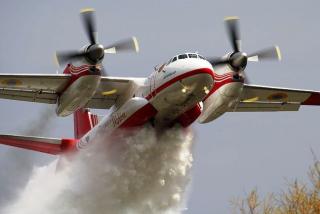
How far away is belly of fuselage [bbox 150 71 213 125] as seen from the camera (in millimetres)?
21547

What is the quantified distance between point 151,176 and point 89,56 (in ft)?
17.3

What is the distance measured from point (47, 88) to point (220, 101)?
610 centimetres

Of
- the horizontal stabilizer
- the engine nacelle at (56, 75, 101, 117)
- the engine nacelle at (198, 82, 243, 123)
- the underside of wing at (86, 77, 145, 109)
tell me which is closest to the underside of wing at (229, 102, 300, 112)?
the engine nacelle at (198, 82, 243, 123)

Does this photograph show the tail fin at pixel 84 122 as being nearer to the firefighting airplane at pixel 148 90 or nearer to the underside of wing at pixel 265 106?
the firefighting airplane at pixel 148 90

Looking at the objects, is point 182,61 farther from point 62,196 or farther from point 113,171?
point 62,196

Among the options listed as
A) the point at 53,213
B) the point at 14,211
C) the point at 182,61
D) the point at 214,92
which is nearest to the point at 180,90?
the point at 182,61

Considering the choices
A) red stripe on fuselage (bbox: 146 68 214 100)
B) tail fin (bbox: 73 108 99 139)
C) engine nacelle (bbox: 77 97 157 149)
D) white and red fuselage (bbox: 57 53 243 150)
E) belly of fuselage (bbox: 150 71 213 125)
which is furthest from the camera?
tail fin (bbox: 73 108 99 139)

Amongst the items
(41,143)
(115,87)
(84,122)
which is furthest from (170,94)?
(84,122)

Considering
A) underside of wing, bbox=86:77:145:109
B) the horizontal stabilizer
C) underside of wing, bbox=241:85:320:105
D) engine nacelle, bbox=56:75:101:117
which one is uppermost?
underside of wing, bbox=86:77:145:109

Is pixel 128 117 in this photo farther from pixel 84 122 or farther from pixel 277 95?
pixel 84 122

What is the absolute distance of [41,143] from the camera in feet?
90.1

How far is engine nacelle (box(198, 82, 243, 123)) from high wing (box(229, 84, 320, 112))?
3.67 ft

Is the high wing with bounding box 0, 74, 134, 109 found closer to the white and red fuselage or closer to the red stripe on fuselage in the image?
the white and red fuselage

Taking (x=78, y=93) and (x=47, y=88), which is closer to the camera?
(x=78, y=93)
